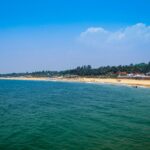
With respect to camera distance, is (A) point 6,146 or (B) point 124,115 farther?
(B) point 124,115

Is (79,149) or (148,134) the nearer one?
(79,149)

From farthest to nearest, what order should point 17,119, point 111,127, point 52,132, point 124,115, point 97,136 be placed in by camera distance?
point 124,115
point 17,119
point 111,127
point 52,132
point 97,136

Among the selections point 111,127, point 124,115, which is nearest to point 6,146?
point 111,127

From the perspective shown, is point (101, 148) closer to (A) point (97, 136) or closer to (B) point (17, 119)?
(A) point (97, 136)

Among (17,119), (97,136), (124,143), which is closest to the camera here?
(124,143)

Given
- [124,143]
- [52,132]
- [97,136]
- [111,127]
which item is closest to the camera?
[124,143]

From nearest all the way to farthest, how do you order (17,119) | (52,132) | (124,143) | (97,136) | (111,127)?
(124,143) → (97,136) → (52,132) → (111,127) → (17,119)

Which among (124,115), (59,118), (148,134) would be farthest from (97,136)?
(124,115)

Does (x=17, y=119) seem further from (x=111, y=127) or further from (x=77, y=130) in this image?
(x=111, y=127)
